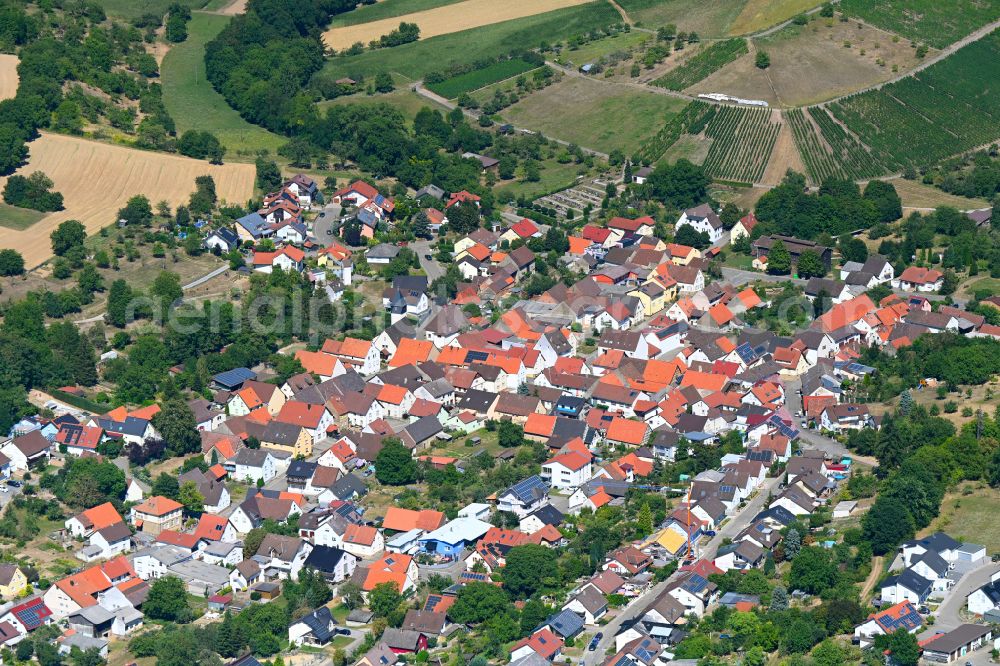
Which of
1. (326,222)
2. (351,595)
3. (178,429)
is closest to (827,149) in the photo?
(326,222)

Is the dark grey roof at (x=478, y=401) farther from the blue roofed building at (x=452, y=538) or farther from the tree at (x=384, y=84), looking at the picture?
the tree at (x=384, y=84)

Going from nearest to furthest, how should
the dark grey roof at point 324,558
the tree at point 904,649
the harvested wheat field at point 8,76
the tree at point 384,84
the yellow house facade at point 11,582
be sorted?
the tree at point 904,649 → the yellow house facade at point 11,582 → the dark grey roof at point 324,558 → the harvested wheat field at point 8,76 → the tree at point 384,84

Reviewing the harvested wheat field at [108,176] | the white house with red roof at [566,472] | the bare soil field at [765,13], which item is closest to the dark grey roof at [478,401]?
the white house with red roof at [566,472]

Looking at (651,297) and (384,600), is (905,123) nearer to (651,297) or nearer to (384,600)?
(651,297)

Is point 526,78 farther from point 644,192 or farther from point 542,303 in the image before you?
point 542,303

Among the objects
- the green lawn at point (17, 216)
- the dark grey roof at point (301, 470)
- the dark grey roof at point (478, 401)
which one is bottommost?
the green lawn at point (17, 216)
